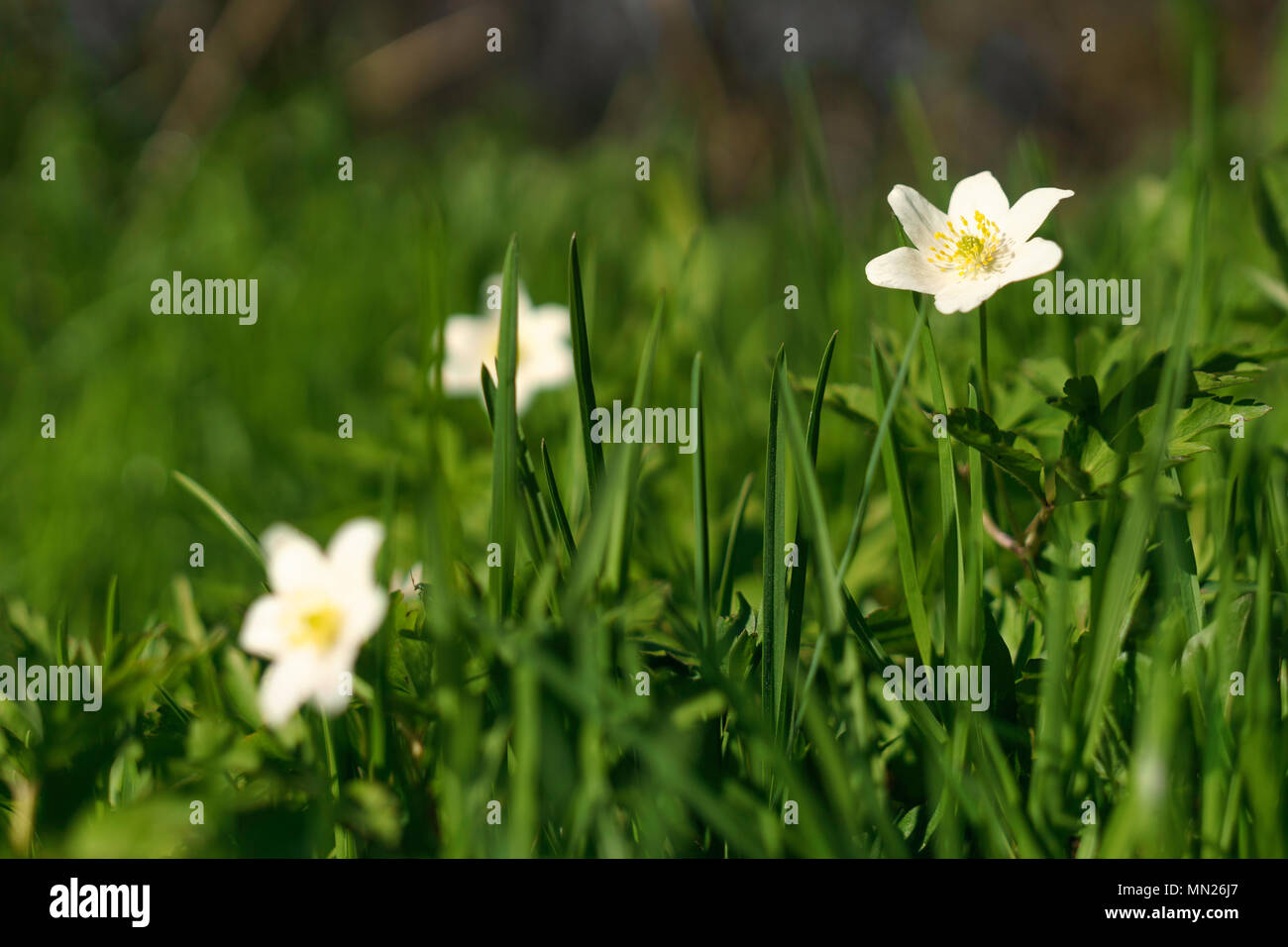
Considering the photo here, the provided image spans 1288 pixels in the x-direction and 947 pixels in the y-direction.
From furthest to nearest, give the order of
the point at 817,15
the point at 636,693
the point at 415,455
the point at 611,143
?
the point at 817,15 < the point at 611,143 < the point at 415,455 < the point at 636,693

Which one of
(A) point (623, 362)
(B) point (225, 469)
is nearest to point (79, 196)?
(B) point (225, 469)

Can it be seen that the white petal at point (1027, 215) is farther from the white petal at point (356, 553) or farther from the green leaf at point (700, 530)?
the white petal at point (356, 553)

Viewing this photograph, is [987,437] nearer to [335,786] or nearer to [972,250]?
[972,250]

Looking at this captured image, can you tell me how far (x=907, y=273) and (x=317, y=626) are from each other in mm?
586

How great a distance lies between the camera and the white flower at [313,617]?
0.76 meters

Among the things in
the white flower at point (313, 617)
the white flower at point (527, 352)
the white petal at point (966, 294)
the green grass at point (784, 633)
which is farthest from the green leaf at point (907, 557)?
the white flower at point (527, 352)

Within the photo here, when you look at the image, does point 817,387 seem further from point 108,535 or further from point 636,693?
point 108,535

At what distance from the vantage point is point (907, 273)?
2.78ft

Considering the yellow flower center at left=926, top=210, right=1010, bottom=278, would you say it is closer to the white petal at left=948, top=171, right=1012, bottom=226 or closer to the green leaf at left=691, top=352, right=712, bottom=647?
the white petal at left=948, top=171, right=1012, bottom=226

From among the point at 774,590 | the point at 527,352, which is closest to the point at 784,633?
the point at 774,590

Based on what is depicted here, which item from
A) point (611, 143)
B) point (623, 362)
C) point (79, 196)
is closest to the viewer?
point (623, 362)

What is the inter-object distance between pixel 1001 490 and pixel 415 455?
87cm

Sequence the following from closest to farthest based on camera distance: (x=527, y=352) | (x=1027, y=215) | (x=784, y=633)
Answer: (x=784, y=633) < (x=1027, y=215) < (x=527, y=352)

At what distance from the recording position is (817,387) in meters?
0.81
